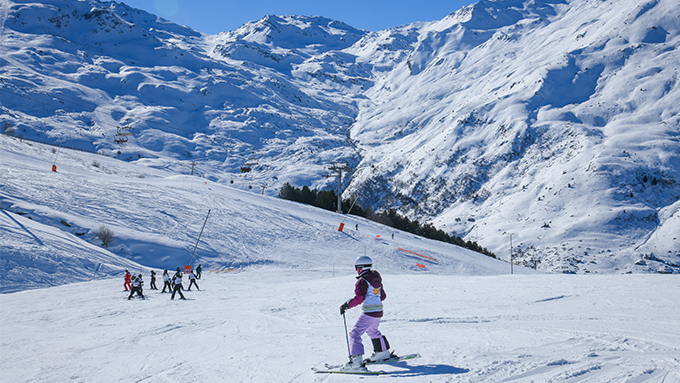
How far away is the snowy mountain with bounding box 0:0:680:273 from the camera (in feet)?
257

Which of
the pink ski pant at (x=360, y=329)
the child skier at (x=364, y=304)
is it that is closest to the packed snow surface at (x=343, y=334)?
the child skier at (x=364, y=304)

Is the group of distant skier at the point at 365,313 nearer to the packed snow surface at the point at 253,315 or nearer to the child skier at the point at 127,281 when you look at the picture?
the packed snow surface at the point at 253,315

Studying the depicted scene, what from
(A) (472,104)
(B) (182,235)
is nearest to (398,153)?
(A) (472,104)

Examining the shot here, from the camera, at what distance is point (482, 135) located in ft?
403

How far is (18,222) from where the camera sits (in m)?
24.5

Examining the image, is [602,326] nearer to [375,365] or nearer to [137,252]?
[375,365]

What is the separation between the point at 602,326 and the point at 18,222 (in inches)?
1227

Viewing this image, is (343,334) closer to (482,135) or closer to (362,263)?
(362,263)

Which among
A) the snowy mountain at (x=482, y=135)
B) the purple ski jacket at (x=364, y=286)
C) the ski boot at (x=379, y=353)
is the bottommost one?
the ski boot at (x=379, y=353)

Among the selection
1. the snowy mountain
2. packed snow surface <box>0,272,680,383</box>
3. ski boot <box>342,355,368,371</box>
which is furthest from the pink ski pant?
the snowy mountain

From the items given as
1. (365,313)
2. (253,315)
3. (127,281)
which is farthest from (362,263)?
(127,281)

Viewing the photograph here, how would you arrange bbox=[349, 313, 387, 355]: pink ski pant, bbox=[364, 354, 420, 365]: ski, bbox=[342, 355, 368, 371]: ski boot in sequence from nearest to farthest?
bbox=[342, 355, 368, 371]: ski boot, bbox=[349, 313, 387, 355]: pink ski pant, bbox=[364, 354, 420, 365]: ski

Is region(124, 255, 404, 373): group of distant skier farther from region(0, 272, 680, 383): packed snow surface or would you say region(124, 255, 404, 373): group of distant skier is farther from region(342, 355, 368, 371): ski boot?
region(0, 272, 680, 383): packed snow surface

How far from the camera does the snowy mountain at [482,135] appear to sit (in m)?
78.4
